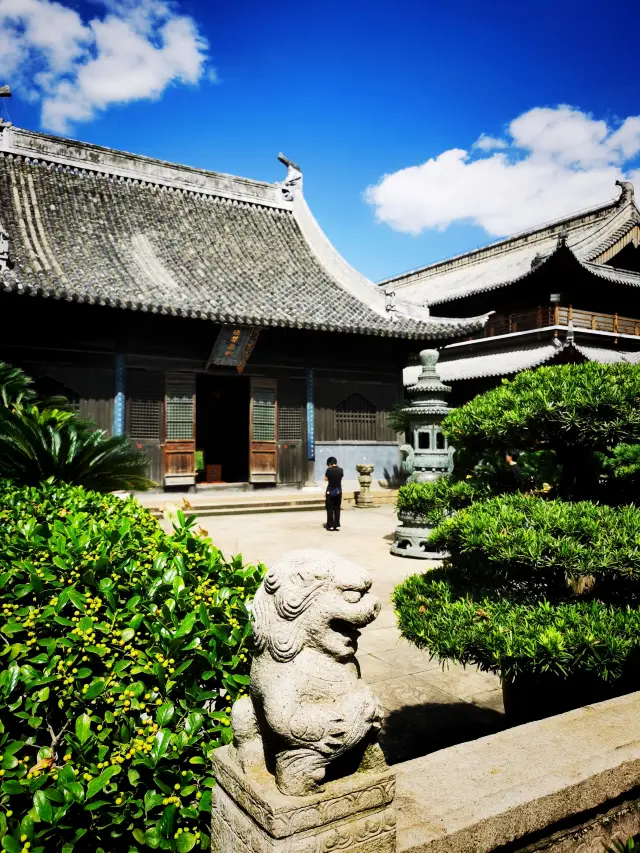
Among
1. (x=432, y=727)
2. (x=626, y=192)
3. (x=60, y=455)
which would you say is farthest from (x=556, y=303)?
(x=432, y=727)

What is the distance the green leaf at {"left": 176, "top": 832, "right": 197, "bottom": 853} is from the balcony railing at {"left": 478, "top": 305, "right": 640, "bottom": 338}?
17973 millimetres

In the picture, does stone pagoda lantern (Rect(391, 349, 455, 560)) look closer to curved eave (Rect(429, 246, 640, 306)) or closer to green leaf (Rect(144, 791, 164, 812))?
green leaf (Rect(144, 791, 164, 812))

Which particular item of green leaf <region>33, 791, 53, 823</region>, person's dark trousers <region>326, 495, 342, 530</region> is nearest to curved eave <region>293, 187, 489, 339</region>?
person's dark trousers <region>326, 495, 342, 530</region>

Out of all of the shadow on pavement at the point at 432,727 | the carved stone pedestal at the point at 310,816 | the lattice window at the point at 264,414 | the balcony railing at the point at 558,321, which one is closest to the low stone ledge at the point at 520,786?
the carved stone pedestal at the point at 310,816

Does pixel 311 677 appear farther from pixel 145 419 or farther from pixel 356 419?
pixel 356 419

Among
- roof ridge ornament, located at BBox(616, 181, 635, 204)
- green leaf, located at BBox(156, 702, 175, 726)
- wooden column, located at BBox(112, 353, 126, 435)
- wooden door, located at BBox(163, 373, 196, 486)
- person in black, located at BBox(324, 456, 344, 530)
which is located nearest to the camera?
green leaf, located at BBox(156, 702, 175, 726)

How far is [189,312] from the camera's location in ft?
40.3

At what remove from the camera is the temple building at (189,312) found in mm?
12484

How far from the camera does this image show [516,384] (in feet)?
10.4

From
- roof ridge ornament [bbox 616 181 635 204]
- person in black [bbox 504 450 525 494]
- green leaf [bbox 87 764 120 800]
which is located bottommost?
green leaf [bbox 87 764 120 800]

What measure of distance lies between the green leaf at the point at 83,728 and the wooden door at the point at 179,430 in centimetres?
1191

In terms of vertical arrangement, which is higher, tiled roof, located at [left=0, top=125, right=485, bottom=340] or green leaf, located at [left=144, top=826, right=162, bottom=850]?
tiled roof, located at [left=0, top=125, right=485, bottom=340]

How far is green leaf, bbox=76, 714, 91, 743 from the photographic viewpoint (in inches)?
75.4

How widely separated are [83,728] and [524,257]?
923 inches
